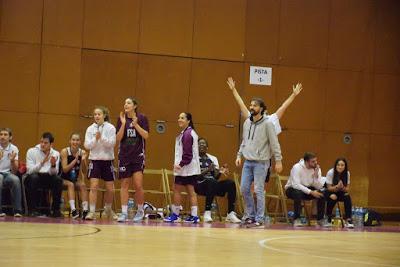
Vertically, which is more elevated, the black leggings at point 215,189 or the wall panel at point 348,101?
the wall panel at point 348,101

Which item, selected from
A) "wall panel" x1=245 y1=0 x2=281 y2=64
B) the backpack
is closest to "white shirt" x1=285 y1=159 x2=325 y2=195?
the backpack

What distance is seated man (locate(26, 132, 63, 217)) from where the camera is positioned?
11.2 m

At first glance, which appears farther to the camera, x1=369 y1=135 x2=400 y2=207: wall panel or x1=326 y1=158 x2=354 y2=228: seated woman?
x1=369 y1=135 x2=400 y2=207: wall panel

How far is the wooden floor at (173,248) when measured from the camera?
17.0 feet

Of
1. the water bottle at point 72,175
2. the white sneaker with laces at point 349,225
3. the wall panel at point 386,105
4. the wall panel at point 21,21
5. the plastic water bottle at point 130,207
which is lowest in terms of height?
the white sneaker with laces at point 349,225

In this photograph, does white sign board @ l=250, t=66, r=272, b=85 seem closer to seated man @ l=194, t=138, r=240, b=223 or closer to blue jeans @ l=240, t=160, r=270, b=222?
seated man @ l=194, t=138, r=240, b=223

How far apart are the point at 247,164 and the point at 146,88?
13.5 feet

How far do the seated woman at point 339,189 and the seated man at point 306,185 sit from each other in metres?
0.16

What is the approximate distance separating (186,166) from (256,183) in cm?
133

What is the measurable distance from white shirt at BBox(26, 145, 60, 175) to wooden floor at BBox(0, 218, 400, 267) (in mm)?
2680

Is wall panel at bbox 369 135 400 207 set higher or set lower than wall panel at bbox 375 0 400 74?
lower

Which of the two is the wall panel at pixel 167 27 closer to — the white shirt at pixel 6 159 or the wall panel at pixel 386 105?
the white shirt at pixel 6 159

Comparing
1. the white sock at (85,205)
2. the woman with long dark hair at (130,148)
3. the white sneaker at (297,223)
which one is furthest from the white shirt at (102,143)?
the white sneaker at (297,223)

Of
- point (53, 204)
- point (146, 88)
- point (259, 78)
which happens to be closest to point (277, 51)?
point (259, 78)
